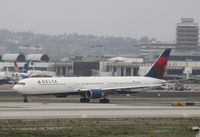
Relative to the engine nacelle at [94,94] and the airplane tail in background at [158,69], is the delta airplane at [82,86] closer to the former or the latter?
the engine nacelle at [94,94]

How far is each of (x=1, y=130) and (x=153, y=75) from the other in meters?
55.6

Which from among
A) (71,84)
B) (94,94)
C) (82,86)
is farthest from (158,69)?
(71,84)

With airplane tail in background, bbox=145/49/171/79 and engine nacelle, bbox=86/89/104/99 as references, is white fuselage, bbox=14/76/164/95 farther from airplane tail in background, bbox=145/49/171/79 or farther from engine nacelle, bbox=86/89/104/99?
airplane tail in background, bbox=145/49/171/79

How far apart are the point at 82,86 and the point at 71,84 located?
1.75m

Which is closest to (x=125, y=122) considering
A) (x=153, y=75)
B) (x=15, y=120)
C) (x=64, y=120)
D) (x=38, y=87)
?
(x=64, y=120)

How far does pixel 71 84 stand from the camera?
96.0 meters

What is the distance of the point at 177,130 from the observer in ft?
165

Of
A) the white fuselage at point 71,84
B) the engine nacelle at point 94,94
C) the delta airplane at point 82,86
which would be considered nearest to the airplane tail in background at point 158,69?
the delta airplane at point 82,86

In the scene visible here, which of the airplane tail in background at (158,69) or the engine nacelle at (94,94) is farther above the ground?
the airplane tail in background at (158,69)

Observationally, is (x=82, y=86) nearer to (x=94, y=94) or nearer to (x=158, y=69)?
(x=94, y=94)

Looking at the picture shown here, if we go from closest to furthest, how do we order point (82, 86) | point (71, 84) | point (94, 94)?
1. point (94, 94)
2. point (71, 84)
3. point (82, 86)

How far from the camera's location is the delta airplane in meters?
94.4

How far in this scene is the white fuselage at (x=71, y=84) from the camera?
310 feet

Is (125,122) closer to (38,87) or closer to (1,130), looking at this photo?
(1,130)
